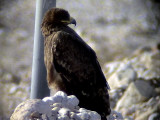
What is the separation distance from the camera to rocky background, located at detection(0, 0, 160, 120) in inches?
267

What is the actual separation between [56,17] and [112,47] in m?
4.55

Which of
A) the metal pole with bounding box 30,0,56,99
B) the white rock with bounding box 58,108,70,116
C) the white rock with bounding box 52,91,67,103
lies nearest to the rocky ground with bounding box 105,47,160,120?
the metal pole with bounding box 30,0,56,99

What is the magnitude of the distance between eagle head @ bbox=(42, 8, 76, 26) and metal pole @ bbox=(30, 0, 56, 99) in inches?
2.8

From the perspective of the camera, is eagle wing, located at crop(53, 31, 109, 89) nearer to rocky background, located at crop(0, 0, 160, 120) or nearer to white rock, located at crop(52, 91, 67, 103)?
white rock, located at crop(52, 91, 67, 103)

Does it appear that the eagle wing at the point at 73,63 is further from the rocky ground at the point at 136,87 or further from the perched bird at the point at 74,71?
the rocky ground at the point at 136,87

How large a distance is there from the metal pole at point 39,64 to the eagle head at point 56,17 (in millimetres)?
71

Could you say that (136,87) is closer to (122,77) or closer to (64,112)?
(122,77)

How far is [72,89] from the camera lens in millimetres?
4328

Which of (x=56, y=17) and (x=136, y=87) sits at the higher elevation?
(x=56, y=17)

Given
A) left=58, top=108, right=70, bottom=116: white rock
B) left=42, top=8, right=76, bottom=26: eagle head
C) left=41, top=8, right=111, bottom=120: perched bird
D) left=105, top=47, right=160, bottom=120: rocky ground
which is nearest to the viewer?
left=58, top=108, right=70, bottom=116: white rock

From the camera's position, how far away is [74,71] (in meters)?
4.35

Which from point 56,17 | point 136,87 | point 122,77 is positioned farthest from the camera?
point 122,77

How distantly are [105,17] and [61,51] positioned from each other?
608 centimetres

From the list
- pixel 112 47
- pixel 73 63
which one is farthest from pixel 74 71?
pixel 112 47
